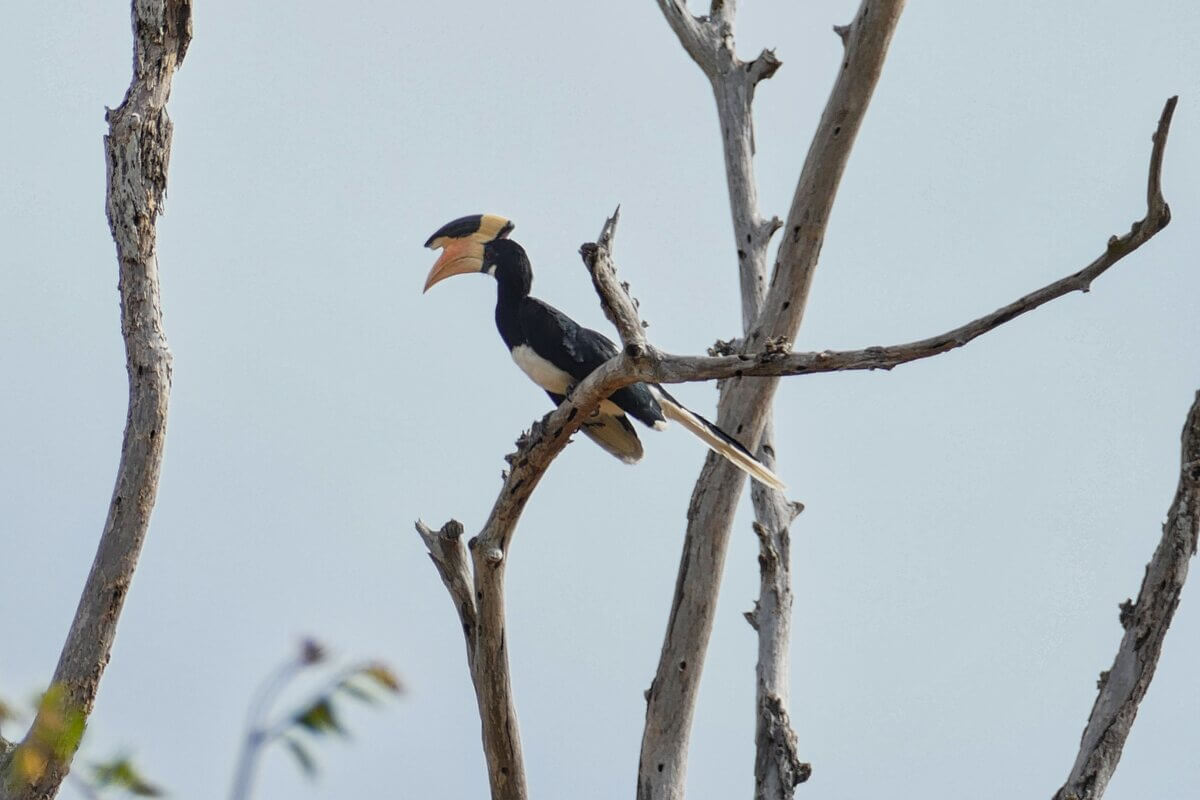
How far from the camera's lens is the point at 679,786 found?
5.75m

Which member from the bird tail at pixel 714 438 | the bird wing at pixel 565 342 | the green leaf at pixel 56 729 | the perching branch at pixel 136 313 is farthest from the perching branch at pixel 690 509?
the green leaf at pixel 56 729

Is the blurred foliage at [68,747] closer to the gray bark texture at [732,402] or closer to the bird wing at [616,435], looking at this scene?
the gray bark texture at [732,402]

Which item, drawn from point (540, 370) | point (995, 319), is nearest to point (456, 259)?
point (540, 370)

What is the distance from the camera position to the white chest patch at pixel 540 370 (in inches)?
227

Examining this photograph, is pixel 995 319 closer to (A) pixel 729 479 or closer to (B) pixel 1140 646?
(B) pixel 1140 646

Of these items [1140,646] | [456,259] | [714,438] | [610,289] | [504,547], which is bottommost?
[1140,646]

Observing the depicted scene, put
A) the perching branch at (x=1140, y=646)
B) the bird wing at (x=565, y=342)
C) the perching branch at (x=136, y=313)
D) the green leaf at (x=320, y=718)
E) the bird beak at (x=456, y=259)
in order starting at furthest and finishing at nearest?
the bird beak at (x=456, y=259)
the bird wing at (x=565, y=342)
the perching branch at (x=136, y=313)
the perching branch at (x=1140, y=646)
the green leaf at (x=320, y=718)

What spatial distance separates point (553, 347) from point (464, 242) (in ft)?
2.43

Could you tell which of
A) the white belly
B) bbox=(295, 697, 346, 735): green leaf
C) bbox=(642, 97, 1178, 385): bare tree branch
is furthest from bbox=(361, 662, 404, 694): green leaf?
the white belly

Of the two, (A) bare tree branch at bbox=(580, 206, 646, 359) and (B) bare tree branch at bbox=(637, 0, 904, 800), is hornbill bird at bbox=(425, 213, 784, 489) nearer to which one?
(B) bare tree branch at bbox=(637, 0, 904, 800)

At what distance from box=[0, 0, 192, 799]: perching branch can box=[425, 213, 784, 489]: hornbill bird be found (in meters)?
1.47

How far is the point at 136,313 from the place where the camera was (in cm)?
491

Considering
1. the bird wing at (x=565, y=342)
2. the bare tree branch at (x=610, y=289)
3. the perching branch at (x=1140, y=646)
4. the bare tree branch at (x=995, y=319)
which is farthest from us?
the bird wing at (x=565, y=342)

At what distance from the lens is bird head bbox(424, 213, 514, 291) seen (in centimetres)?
615
